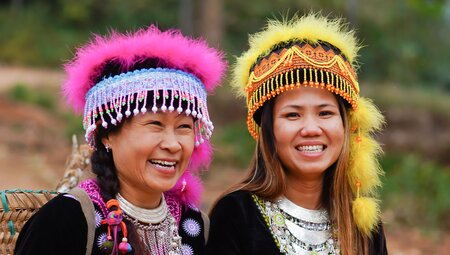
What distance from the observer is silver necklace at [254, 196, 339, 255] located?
3.34 m

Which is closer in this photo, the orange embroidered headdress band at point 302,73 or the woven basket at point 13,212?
the woven basket at point 13,212

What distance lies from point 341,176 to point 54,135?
10.1 metres

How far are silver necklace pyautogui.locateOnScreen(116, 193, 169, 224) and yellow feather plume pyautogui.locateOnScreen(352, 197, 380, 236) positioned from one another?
0.99 meters

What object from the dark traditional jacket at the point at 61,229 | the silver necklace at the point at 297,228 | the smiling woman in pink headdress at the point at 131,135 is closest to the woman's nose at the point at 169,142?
the smiling woman in pink headdress at the point at 131,135

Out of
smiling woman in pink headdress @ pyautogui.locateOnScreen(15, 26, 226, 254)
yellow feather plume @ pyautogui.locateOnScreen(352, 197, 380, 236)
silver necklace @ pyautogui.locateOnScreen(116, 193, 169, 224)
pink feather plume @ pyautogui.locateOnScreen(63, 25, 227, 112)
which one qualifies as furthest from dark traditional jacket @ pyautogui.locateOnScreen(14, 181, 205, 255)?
yellow feather plume @ pyautogui.locateOnScreen(352, 197, 380, 236)

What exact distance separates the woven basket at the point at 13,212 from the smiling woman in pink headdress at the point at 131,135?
0.24 meters

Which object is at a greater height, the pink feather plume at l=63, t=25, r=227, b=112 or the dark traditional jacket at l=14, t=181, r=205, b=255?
the pink feather plume at l=63, t=25, r=227, b=112

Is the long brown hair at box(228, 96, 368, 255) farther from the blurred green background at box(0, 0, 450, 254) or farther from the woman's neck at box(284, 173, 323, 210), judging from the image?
the blurred green background at box(0, 0, 450, 254)

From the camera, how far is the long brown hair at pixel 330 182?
11.2ft

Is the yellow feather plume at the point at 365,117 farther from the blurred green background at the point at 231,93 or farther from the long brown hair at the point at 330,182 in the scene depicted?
the blurred green background at the point at 231,93

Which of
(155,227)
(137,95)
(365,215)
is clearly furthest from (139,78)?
(365,215)

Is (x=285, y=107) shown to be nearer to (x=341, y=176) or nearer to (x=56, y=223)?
(x=341, y=176)

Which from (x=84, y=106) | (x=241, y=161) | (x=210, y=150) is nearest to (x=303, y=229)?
(x=210, y=150)

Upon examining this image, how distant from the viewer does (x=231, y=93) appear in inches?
523
